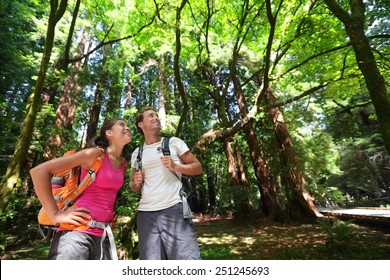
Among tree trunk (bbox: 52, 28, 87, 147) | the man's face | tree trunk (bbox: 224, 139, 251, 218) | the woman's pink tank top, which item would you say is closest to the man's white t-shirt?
the man's face

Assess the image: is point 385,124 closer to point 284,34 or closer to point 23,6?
point 284,34

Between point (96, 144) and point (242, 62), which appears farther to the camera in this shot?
point (242, 62)

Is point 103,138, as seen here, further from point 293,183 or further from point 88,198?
point 293,183

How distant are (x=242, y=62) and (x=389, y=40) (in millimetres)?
6601

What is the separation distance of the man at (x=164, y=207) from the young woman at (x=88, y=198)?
0.32 meters

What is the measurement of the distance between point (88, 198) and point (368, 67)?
468 centimetres

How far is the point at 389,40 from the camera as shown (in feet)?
22.9

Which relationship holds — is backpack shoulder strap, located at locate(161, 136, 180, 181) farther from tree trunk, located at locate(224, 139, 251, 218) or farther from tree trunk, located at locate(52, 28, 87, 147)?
tree trunk, located at locate(224, 139, 251, 218)

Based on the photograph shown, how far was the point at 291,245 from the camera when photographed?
26.8 feet

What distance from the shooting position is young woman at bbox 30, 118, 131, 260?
180 cm

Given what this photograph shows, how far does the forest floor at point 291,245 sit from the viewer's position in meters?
6.95

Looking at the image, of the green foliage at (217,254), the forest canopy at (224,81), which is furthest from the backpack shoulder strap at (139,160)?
the green foliage at (217,254)

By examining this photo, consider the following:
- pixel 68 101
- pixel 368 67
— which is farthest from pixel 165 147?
pixel 68 101

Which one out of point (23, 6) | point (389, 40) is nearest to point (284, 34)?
point (389, 40)
